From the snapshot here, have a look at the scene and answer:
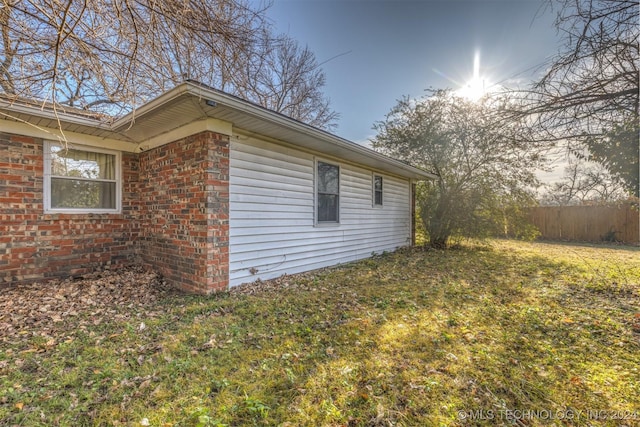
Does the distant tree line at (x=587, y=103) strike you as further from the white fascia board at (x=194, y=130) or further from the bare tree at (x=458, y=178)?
the white fascia board at (x=194, y=130)

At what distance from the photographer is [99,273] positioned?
197 inches

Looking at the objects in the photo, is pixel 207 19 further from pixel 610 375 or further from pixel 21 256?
pixel 610 375

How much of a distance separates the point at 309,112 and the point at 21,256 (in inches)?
435

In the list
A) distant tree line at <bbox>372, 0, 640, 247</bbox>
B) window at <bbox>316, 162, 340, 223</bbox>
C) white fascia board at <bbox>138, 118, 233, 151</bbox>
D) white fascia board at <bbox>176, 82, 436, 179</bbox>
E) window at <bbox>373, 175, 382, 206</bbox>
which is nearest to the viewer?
white fascia board at <bbox>176, 82, 436, 179</bbox>

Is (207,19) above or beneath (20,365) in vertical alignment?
above

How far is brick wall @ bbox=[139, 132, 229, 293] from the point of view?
4215mm

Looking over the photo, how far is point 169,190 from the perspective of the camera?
486 cm

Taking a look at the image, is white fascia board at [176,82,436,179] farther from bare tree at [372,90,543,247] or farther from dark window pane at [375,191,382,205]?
bare tree at [372,90,543,247]

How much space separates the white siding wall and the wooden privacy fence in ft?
40.0

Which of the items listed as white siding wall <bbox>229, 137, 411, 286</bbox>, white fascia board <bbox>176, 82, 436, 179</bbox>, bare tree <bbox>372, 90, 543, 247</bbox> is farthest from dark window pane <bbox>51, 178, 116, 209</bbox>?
bare tree <bbox>372, 90, 543, 247</bbox>

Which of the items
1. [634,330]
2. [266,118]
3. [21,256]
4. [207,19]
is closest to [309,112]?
[266,118]

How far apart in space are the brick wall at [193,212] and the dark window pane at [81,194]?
39.3 inches

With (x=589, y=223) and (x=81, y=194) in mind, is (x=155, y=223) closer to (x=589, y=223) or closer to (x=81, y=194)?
(x=81, y=194)

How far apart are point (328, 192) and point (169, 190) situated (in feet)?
11.0
